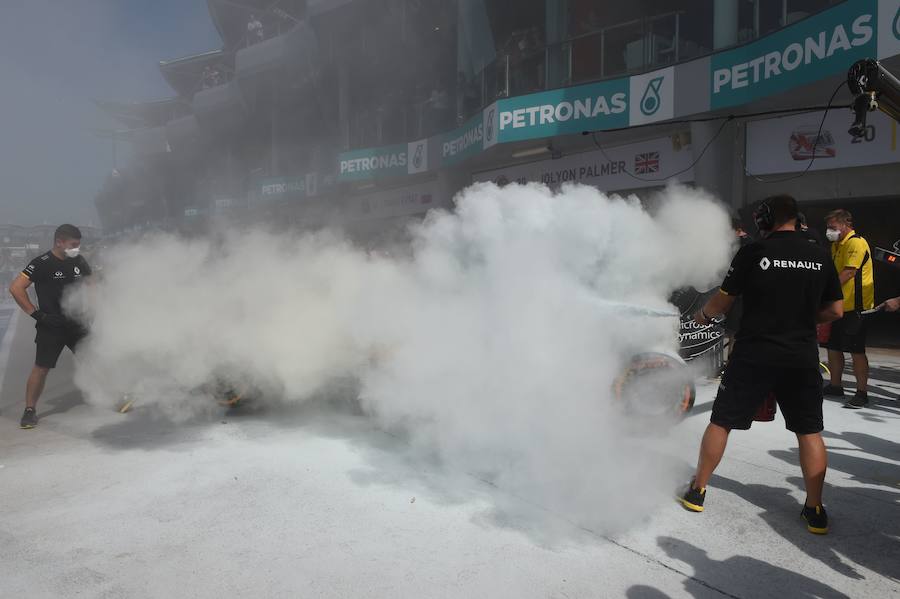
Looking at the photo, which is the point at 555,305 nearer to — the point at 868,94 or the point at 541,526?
the point at 541,526

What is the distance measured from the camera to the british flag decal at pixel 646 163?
989 cm

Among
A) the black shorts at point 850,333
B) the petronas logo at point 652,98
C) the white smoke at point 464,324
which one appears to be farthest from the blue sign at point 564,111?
the black shorts at point 850,333

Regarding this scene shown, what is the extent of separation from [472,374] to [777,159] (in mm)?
7667

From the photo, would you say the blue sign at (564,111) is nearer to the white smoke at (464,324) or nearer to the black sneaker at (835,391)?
the white smoke at (464,324)

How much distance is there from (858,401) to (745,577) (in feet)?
11.1

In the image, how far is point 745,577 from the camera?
2131 mm

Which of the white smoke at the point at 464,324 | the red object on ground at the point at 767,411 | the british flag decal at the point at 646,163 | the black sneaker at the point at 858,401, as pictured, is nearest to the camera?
the red object on ground at the point at 767,411

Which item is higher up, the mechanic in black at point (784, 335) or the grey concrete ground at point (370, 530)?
the mechanic in black at point (784, 335)

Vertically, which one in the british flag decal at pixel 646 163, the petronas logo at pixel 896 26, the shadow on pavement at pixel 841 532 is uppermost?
the petronas logo at pixel 896 26

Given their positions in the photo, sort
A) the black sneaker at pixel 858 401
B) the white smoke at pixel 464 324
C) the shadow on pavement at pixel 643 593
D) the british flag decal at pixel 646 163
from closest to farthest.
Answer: the shadow on pavement at pixel 643 593 → the white smoke at pixel 464 324 → the black sneaker at pixel 858 401 → the british flag decal at pixel 646 163

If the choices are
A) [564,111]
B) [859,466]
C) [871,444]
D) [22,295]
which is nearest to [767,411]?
[859,466]

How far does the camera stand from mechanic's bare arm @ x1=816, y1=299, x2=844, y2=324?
2.61m

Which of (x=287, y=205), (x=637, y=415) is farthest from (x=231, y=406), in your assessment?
(x=287, y=205)

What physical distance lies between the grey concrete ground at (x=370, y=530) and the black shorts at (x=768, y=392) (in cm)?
50
